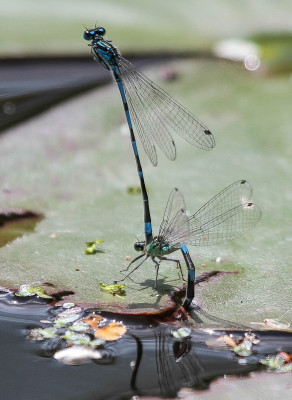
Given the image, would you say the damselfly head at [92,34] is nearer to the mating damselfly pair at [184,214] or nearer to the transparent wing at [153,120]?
the mating damselfly pair at [184,214]

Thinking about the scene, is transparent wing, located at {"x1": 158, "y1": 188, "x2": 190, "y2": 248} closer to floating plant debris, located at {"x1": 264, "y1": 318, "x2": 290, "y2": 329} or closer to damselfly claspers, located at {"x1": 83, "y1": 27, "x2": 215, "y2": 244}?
damselfly claspers, located at {"x1": 83, "y1": 27, "x2": 215, "y2": 244}

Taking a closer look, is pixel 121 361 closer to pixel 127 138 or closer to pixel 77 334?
pixel 77 334

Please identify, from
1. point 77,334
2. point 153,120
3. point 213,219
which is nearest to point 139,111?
point 153,120

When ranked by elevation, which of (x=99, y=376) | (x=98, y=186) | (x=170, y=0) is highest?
(x=170, y=0)

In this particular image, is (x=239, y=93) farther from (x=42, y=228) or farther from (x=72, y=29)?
(x=42, y=228)

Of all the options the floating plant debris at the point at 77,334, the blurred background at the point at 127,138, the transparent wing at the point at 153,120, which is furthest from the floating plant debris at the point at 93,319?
the transparent wing at the point at 153,120

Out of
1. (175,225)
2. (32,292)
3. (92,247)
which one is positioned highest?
(175,225)

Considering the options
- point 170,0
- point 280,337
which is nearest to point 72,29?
point 170,0

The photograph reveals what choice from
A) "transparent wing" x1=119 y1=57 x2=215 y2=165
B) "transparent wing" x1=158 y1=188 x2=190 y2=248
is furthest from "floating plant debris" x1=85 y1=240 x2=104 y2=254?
"transparent wing" x1=119 y1=57 x2=215 y2=165
